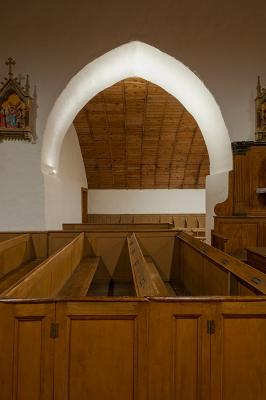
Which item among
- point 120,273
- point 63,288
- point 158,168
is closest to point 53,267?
point 63,288

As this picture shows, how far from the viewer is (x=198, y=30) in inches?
258

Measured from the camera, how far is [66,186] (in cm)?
944

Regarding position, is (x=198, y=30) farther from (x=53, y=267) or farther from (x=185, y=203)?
(x=185, y=203)

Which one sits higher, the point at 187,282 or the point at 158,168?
the point at 158,168

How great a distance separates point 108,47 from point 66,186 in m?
4.09

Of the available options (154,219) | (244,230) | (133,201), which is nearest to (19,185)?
(244,230)

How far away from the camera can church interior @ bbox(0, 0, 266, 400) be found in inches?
77.8

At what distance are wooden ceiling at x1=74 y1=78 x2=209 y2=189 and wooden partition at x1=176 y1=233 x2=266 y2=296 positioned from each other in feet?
17.1

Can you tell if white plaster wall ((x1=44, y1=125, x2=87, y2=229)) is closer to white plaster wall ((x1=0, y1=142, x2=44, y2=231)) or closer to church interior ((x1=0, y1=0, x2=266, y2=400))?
church interior ((x1=0, y1=0, x2=266, y2=400))

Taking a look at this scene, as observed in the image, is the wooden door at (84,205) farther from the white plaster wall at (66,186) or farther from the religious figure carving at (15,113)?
the religious figure carving at (15,113)

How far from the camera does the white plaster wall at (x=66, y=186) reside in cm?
712

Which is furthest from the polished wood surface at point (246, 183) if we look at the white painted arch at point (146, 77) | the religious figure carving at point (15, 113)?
the religious figure carving at point (15, 113)

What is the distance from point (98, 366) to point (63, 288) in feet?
6.49

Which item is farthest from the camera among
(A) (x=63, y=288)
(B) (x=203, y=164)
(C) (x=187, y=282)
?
(B) (x=203, y=164)
